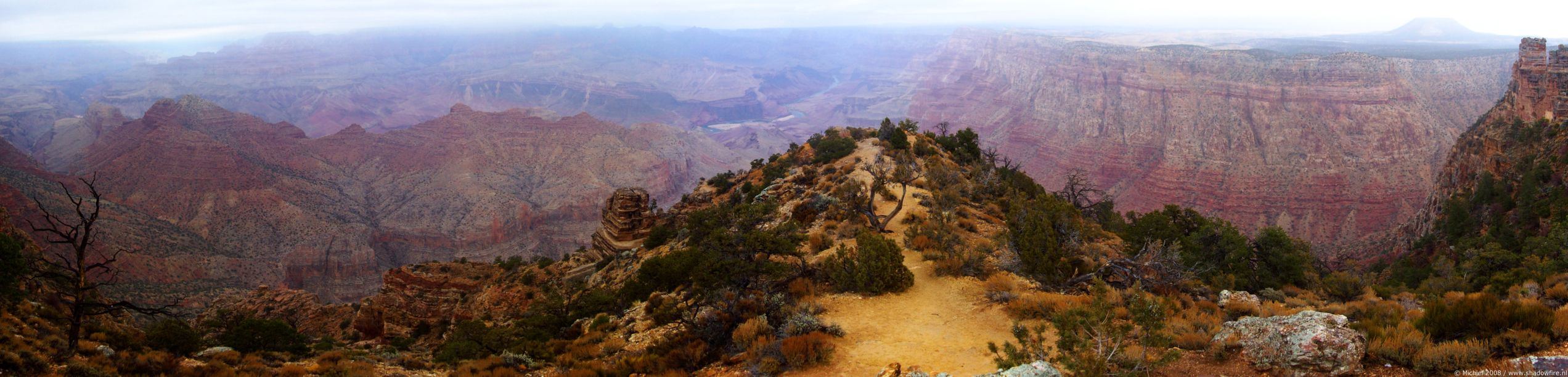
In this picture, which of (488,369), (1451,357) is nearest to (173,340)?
(488,369)

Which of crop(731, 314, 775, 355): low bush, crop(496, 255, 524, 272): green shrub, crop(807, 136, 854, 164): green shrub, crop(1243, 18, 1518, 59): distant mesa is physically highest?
crop(1243, 18, 1518, 59): distant mesa

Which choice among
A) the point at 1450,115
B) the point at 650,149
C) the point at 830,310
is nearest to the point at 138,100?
the point at 650,149

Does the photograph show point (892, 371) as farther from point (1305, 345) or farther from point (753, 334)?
point (1305, 345)

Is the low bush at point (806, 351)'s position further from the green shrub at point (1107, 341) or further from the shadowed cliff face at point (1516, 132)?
the shadowed cliff face at point (1516, 132)

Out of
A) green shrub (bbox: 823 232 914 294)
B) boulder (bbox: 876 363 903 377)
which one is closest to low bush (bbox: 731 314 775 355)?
boulder (bbox: 876 363 903 377)

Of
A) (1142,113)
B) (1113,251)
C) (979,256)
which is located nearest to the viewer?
(979,256)

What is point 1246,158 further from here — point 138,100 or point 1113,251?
point 138,100

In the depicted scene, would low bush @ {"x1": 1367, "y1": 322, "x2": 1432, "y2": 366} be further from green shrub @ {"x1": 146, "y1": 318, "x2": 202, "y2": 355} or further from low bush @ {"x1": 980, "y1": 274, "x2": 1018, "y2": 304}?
green shrub @ {"x1": 146, "y1": 318, "x2": 202, "y2": 355}
